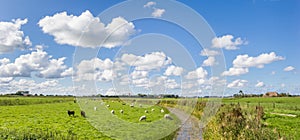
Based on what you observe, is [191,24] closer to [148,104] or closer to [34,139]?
[34,139]

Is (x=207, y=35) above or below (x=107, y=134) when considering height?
above

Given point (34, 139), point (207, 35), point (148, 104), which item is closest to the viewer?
point (34, 139)

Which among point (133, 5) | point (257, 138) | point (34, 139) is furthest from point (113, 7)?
point (257, 138)

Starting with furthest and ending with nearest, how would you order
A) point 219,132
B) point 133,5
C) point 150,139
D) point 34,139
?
point 133,5 < point 150,139 < point 219,132 < point 34,139

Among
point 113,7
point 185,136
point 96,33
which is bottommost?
point 185,136

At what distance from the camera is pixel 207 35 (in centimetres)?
1930

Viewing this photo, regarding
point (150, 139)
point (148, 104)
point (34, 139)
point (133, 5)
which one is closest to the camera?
point (34, 139)

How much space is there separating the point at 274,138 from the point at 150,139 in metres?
7.77

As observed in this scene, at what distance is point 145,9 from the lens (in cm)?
1880

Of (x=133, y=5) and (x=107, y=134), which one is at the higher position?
(x=133, y=5)

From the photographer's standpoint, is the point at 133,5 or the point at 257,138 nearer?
the point at 257,138

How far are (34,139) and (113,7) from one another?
338 inches

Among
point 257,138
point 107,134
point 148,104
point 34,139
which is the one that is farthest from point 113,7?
point 148,104

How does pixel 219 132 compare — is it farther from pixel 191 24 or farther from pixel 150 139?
pixel 191 24
